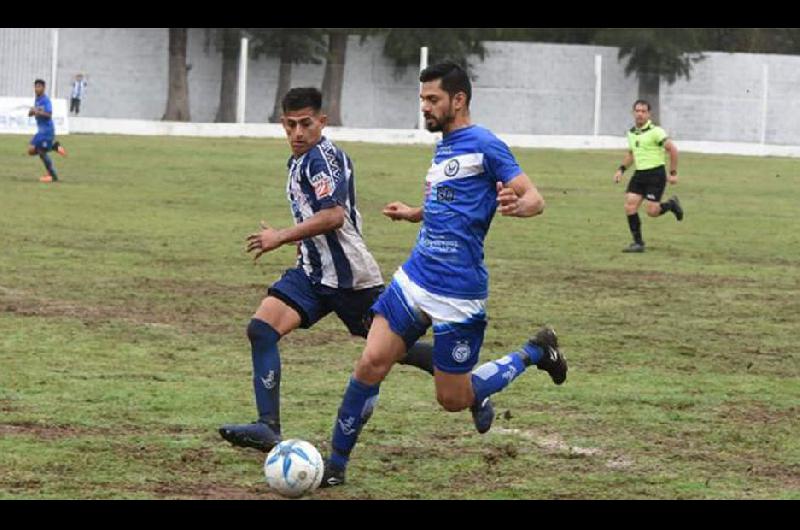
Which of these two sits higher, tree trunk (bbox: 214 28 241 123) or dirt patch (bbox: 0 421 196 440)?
tree trunk (bbox: 214 28 241 123)

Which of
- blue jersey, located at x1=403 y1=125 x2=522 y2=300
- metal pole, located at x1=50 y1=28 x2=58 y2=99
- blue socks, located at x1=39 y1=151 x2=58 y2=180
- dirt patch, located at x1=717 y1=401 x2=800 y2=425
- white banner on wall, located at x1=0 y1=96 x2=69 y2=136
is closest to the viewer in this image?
blue jersey, located at x1=403 y1=125 x2=522 y2=300

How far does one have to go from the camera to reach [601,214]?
92.3 ft

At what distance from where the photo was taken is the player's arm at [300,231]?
8625mm

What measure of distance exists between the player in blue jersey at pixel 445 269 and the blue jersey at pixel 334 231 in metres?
0.91

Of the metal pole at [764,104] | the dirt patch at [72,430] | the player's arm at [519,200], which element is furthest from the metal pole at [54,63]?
the player's arm at [519,200]

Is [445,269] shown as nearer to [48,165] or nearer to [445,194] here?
[445,194]

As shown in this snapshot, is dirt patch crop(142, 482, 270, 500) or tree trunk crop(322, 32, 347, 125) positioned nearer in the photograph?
dirt patch crop(142, 482, 270, 500)

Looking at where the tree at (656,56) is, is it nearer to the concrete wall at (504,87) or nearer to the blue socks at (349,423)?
the concrete wall at (504,87)

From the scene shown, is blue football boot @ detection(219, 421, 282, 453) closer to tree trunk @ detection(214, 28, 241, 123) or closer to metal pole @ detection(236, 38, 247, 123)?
metal pole @ detection(236, 38, 247, 123)

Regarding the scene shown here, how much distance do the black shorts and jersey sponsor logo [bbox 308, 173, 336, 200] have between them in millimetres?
14468

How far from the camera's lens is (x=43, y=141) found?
31.7 m

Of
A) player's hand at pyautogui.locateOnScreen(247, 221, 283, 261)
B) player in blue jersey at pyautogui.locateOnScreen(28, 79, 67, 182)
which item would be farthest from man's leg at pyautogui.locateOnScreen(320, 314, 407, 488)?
Answer: player in blue jersey at pyautogui.locateOnScreen(28, 79, 67, 182)

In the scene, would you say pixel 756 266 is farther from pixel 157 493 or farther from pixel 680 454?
pixel 157 493

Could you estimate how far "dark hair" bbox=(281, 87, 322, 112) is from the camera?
901 cm
